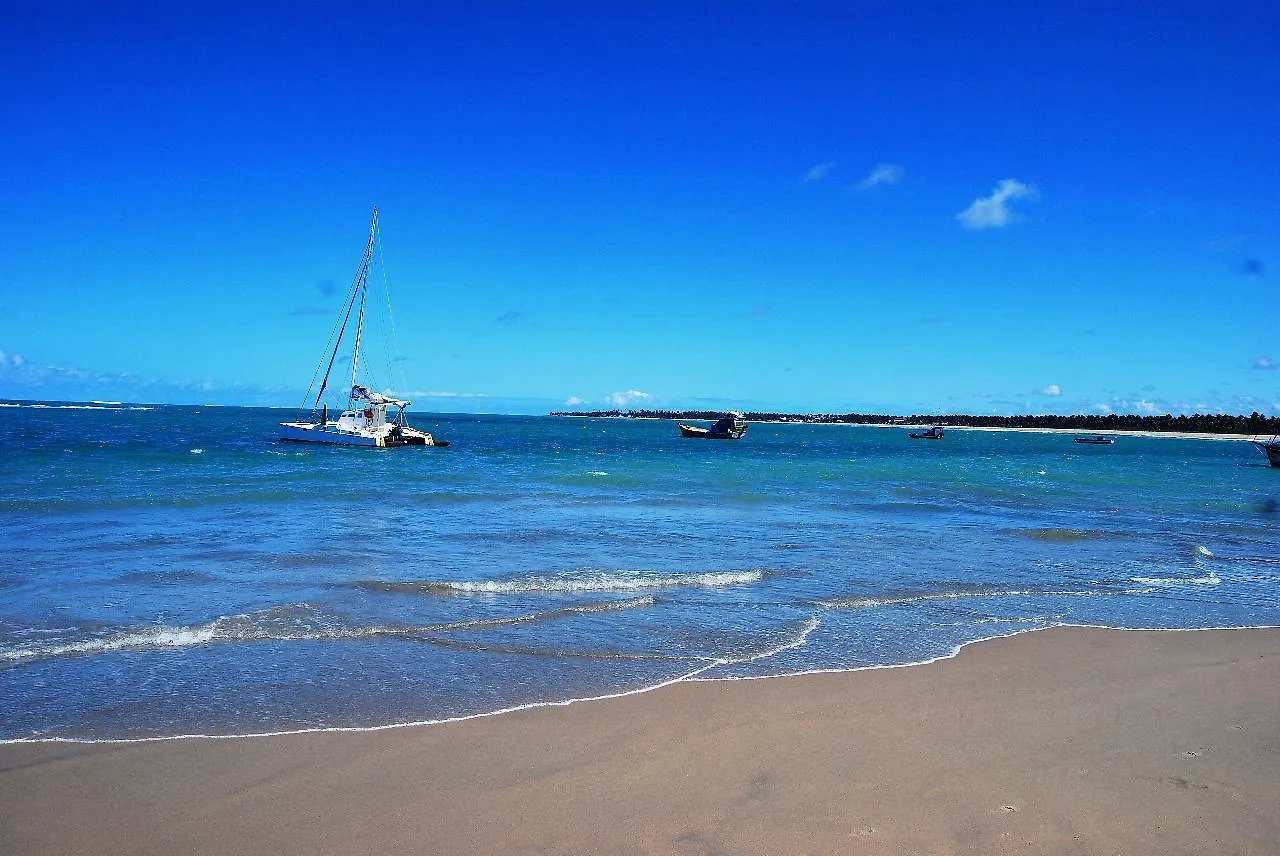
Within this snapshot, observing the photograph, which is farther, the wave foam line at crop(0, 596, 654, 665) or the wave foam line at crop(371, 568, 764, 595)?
the wave foam line at crop(371, 568, 764, 595)

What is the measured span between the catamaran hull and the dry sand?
51444 mm

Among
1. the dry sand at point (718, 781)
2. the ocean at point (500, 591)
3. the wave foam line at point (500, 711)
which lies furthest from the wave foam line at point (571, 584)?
the dry sand at point (718, 781)

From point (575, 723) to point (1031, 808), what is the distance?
10.6 feet

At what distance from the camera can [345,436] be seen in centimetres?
5700

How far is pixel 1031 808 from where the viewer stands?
16.9 feet

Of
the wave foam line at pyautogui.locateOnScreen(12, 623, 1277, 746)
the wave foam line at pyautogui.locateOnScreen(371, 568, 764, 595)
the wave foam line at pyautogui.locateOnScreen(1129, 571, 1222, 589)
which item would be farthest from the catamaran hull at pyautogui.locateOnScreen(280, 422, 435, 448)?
the wave foam line at pyautogui.locateOnScreen(12, 623, 1277, 746)

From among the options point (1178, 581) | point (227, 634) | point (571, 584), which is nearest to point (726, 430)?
point (1178, 581)

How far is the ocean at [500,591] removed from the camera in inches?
291

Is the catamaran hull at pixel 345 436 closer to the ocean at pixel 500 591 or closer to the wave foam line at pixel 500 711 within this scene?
the ocean at pixel 500 591

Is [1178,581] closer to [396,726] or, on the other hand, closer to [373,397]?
[396,726]

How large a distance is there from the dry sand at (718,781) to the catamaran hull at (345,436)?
51.4 metres

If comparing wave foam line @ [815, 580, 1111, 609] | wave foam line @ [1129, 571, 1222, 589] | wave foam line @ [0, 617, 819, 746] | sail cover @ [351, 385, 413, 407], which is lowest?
wave foam line @ [815, 580, 1111, 609]

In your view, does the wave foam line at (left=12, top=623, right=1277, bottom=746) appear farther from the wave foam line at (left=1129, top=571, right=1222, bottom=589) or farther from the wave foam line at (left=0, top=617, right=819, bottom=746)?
the wave foam line at (left=1129, top=571, right=1222, bottom=589)

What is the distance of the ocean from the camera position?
24.2 ft
